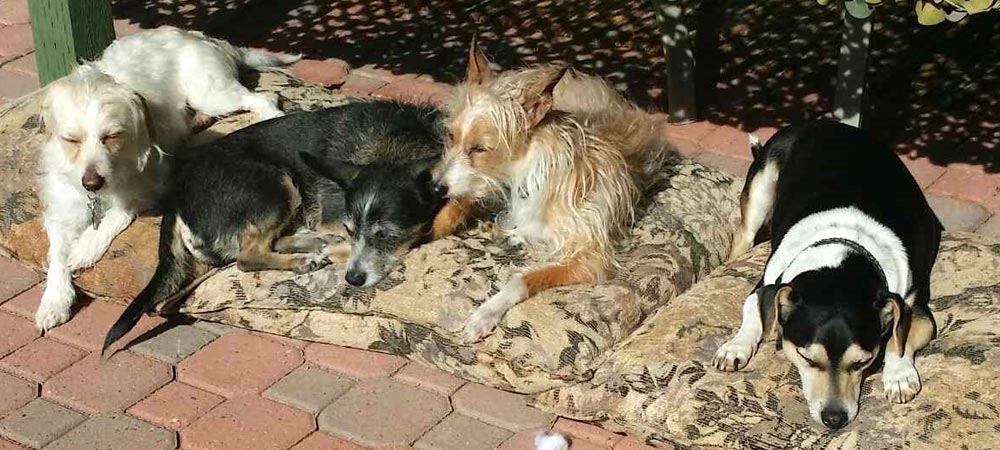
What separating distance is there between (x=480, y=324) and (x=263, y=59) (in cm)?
263

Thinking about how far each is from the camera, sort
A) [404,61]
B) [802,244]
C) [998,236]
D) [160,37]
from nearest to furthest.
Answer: [802,244] < [998,236] < [160,37] < [404,61]

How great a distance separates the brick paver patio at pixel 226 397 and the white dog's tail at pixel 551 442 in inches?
1.5

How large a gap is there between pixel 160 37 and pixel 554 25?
2803mm

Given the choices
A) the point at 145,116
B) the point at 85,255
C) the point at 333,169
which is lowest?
the point at 85,255

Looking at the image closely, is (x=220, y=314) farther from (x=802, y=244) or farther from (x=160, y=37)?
(x=802, y=244)

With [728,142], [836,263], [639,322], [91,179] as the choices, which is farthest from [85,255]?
[728,142]

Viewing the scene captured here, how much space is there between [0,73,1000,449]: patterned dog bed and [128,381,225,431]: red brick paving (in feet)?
1.48

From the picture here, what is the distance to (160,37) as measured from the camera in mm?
6223

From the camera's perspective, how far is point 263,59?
6867 millimetres

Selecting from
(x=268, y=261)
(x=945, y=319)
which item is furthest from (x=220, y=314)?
(x=945, y=319)

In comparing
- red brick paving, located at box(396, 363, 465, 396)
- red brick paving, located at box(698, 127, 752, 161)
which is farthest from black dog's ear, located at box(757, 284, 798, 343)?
red brick paving, located at box(698, 127, 752, 161)

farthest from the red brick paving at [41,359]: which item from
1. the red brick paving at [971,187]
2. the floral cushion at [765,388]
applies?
the red brick paving at [971,187]

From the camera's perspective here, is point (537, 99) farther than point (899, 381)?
Yes

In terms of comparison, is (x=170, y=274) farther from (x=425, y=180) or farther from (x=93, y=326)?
(x=425, y=180)
